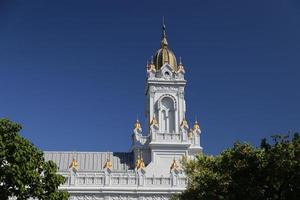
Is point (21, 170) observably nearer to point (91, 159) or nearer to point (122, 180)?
point (122, 180)

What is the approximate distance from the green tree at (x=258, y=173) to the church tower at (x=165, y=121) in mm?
28908

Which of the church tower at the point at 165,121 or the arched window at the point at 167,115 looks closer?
the church tower at the point at 165,121

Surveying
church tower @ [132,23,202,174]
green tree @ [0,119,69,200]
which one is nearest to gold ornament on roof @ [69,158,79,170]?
church tower @ [132,23,202,174]

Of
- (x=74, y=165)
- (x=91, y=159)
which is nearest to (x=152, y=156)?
(x=91, y=159)

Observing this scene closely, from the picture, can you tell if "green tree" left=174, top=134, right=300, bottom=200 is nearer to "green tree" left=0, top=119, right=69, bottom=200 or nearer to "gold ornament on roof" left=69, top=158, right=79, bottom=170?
"green tree" left=0, top=119, right=69, bottom=200

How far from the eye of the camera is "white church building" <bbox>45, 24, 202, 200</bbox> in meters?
63.0

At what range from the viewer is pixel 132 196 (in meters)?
63.0

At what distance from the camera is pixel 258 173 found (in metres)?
37.2

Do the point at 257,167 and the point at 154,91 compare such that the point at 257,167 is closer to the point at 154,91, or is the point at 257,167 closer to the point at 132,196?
the point at 132,196

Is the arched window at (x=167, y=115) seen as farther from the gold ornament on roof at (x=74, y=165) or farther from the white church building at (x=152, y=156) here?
the gold ornament on roof at (x=74, y=165)

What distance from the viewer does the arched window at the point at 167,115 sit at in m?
72.3

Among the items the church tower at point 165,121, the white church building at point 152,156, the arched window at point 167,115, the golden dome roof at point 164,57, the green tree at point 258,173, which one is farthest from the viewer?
the golden dome roof at point 164,57

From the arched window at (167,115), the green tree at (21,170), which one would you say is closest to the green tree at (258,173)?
the green tree at (21,170)

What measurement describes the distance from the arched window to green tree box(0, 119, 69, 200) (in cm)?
3419
